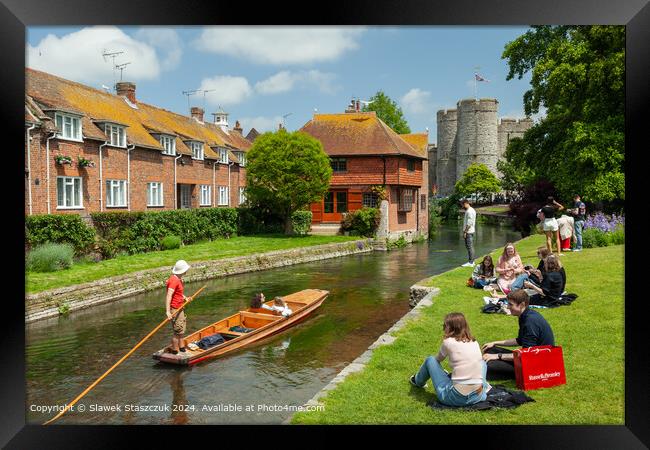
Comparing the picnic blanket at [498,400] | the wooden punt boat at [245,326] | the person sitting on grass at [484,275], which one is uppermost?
the person sitting on grass at [484,275]

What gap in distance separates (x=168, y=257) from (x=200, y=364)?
10915mm

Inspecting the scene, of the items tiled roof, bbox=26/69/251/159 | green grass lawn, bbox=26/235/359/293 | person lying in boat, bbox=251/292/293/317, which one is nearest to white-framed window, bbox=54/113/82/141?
tiled roof, bbox=26/69/251/159

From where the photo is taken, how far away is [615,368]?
7234mm

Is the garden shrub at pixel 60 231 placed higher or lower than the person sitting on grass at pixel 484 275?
higher

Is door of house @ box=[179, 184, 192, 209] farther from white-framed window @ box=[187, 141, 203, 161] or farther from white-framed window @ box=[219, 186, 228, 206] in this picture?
white-framed window @ box=[219, 186, 228, 206]

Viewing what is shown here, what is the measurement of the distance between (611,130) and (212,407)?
16.1 meters

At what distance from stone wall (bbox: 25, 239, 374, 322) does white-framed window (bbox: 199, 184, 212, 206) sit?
29.3ft

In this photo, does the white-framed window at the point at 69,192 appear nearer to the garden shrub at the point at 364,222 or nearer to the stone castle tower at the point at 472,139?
the garden shrub at the point at 364,222

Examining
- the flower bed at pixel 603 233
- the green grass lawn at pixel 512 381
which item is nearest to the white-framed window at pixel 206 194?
the flower bed at pixel 603 233

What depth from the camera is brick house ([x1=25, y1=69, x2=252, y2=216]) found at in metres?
20.8

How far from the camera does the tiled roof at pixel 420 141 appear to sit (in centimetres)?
4052

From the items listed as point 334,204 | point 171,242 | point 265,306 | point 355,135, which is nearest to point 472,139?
point 355,135

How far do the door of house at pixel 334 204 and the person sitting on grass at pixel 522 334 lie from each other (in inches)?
1130

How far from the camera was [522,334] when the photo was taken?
22.9ft
